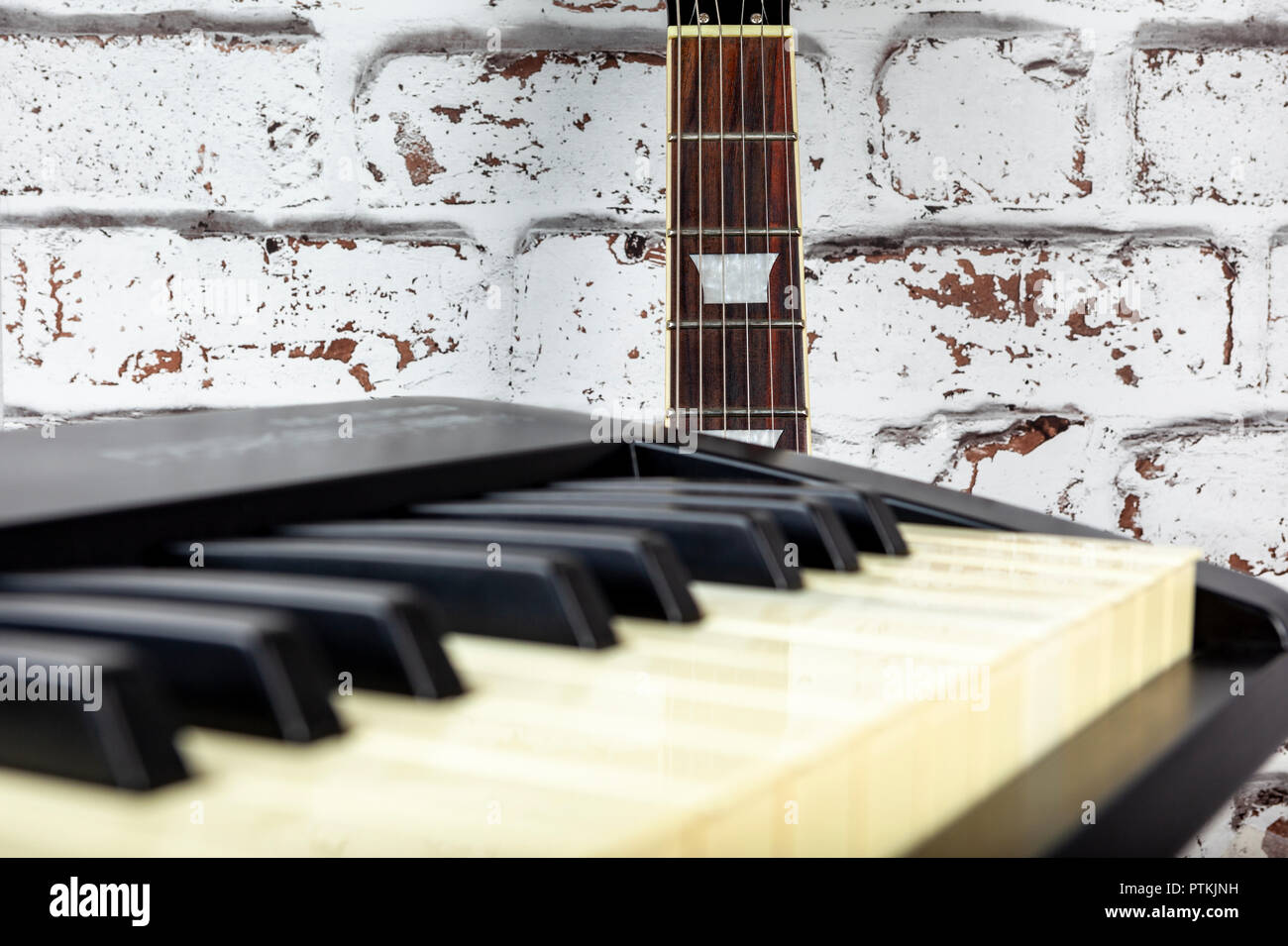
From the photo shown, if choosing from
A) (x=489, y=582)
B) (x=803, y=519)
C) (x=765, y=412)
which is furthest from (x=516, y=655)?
(x=765, y=412)

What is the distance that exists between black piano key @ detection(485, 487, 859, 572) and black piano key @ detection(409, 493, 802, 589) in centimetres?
1

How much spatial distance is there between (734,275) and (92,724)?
72 cm

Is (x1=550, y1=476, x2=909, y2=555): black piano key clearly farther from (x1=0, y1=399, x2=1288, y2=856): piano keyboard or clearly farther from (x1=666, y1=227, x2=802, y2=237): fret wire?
(x1=666, y1=227, x2=802, y2=237): fret wire

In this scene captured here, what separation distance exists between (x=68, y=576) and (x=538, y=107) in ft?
2.77

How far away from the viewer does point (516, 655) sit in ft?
1.00

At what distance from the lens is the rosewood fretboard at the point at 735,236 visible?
85 cm

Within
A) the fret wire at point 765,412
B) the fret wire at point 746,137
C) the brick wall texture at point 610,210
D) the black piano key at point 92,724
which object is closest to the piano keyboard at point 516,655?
the black piano key at point 92,724

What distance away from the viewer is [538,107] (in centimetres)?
108

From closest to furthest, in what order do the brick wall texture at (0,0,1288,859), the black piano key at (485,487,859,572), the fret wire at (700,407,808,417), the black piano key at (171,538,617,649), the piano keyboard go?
the piano keyboard
the black piano key at (171,538,617,649)
the black piano key at (485,487,859,572)
the fret wire at (700,407,808,417)
the brick wall texture at (0,0,1288,859)

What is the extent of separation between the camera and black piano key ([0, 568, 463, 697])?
266 mm

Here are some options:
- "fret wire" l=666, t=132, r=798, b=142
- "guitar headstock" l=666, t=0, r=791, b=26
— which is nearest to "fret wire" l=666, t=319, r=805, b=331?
"fret wire" l=666, t=132, r=798, b=142

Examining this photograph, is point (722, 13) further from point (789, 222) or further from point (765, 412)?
point (765, 412)
